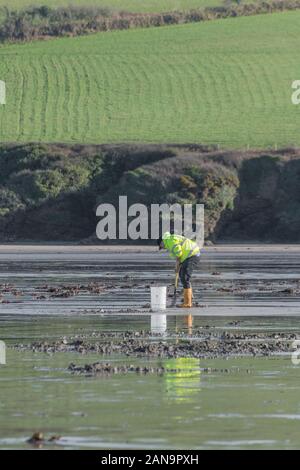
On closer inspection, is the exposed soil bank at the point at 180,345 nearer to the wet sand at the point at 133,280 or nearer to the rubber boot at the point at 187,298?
the wet sand at the point at 133,280

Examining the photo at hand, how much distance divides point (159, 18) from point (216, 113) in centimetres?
2263

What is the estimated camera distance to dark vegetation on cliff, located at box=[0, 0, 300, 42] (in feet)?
308

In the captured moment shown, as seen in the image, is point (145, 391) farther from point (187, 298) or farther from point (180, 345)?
point (187, 298)

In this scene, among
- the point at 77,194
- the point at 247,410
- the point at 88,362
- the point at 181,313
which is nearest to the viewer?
the point at 247,410

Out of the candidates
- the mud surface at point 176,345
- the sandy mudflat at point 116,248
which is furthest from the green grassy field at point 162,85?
the mud surface at point 176,345

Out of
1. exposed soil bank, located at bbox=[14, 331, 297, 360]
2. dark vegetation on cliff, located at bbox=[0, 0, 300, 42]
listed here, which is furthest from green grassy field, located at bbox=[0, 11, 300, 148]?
exposed soil bank, located at bbox=[14, 331, 297, 360]

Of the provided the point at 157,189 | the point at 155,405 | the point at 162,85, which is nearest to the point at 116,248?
the point at 157,189

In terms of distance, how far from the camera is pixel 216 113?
249ft

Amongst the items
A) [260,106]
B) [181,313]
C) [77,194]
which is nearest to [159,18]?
[260,106]

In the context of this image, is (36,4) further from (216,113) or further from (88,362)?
(88,362)

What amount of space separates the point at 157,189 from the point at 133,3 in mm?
44774

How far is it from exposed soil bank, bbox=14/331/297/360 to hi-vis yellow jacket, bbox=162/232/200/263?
5.54m

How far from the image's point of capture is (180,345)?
19.2m

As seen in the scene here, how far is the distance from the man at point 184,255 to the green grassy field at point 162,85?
136 ft
